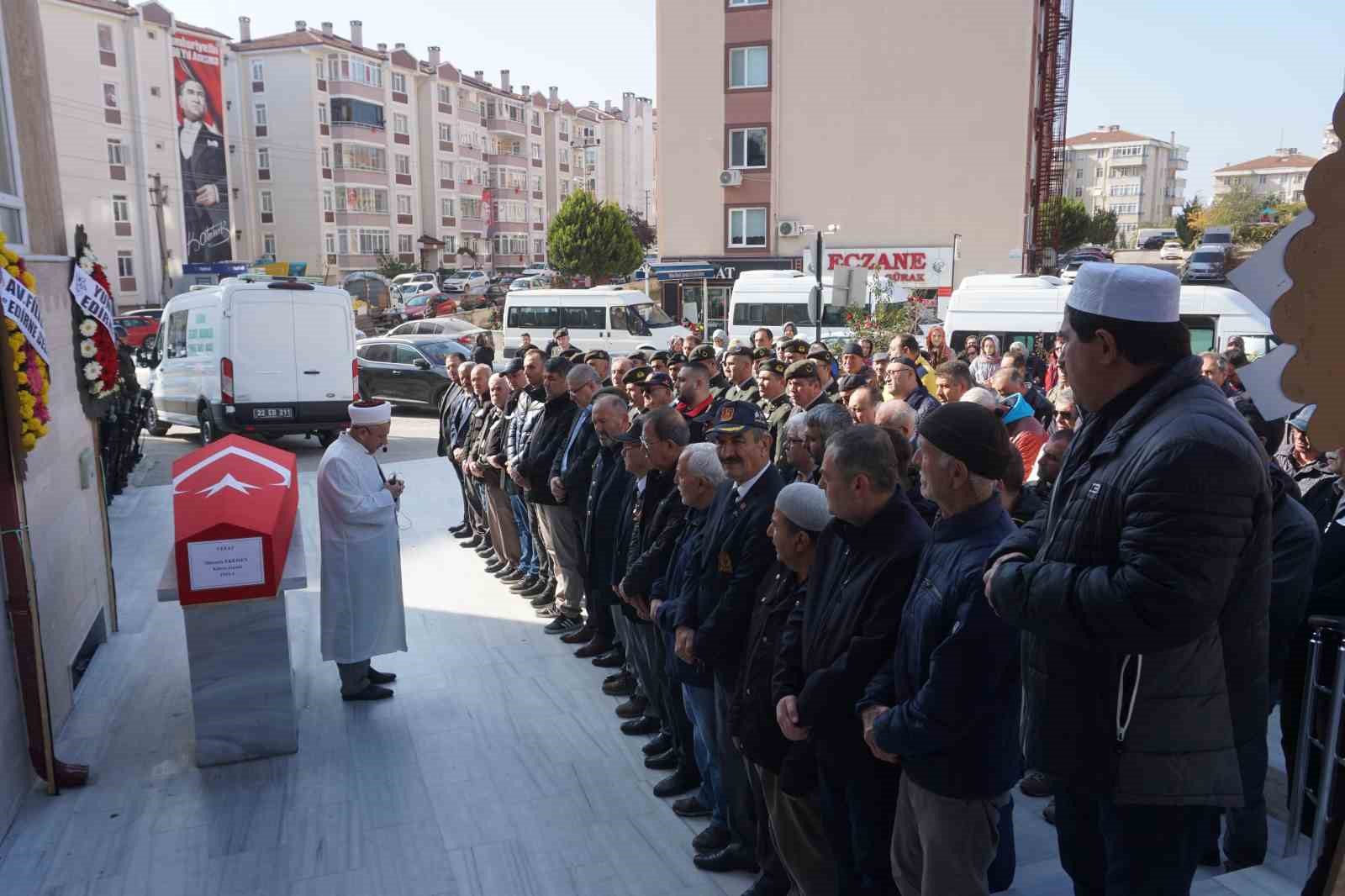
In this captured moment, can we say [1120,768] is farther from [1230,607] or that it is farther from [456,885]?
[456,885]

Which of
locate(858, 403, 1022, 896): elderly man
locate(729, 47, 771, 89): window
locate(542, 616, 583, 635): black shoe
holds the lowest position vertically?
locate(542, 616, 583, 635): black shoe

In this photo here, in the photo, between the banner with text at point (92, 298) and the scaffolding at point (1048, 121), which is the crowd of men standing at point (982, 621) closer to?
the banner with text at point (92, 298)

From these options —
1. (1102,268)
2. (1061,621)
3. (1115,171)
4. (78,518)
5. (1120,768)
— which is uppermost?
(1115,171)

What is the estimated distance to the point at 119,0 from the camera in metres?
46.7

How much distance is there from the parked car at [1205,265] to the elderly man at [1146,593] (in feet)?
108

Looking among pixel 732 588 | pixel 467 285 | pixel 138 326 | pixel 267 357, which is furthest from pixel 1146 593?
pixel 467 285

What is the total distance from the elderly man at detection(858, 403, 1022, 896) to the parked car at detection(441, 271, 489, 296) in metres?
49.3

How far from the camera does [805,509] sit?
135 inches

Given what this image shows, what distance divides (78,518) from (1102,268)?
6675 mm

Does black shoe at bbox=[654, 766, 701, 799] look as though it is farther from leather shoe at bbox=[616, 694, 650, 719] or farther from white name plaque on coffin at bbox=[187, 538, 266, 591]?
white name plaque on coffin at bbox=[187, 538, 266, 591]

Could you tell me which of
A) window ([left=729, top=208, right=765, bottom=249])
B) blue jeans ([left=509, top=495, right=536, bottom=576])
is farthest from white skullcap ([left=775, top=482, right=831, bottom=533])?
window ([left=729, top=208, right=765, bottom=249])

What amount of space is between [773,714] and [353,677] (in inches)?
140

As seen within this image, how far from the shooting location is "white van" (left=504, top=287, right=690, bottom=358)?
2267cm

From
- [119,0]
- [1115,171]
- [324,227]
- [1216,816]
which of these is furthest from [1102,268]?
[1115,171]
